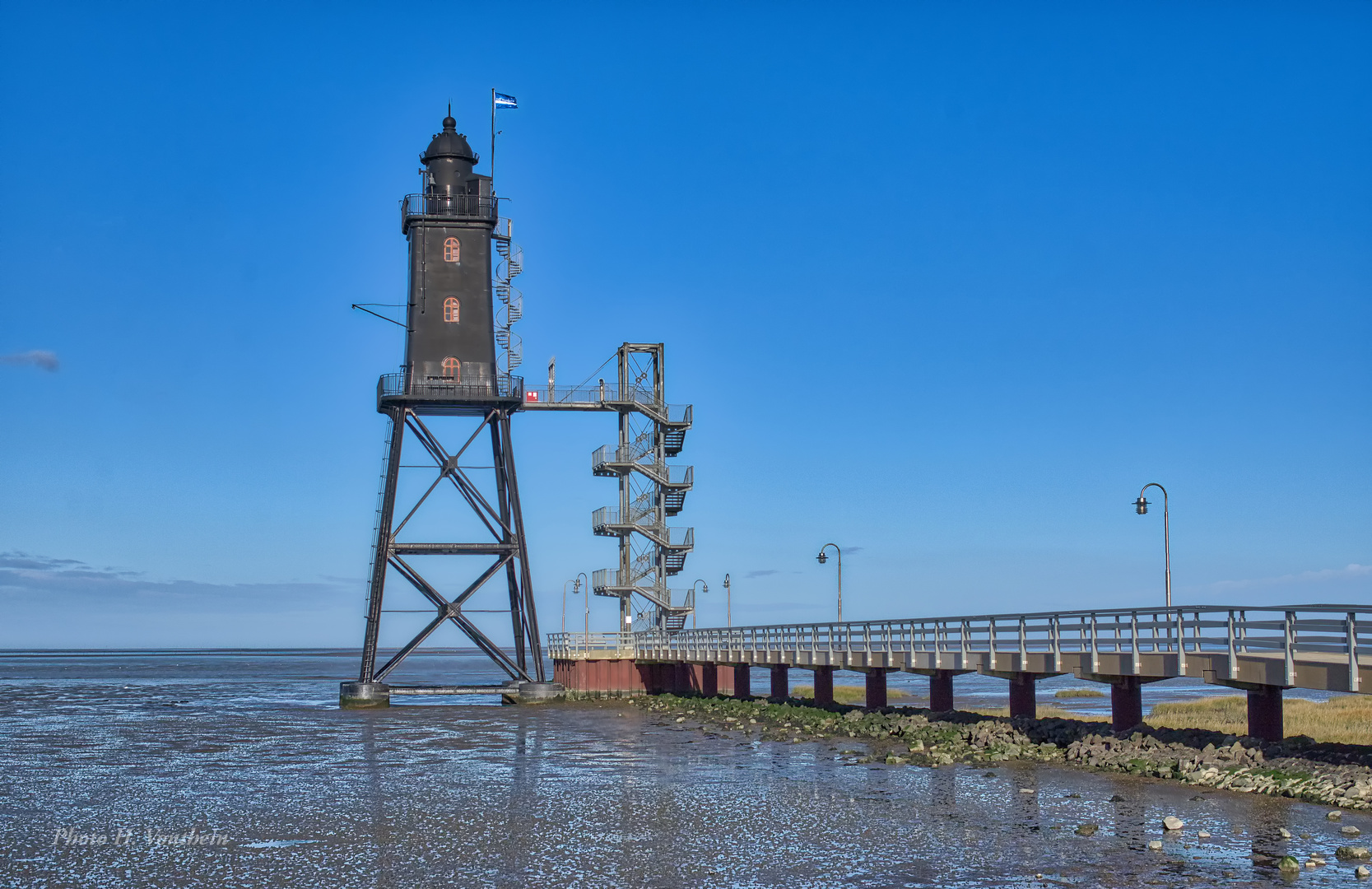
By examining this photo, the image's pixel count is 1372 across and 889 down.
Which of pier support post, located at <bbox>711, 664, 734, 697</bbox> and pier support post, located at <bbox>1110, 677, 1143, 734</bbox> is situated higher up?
pier support post, located at <bbox>1110, 677, 1143, 734</bbox>

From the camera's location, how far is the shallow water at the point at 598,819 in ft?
52.1

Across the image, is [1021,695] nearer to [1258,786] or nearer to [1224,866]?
[1258,786]

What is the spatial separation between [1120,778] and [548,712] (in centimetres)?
2591

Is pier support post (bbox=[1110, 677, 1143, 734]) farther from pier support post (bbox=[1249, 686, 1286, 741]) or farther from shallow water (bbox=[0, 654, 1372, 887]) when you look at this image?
pier support post (bbox=[1249, 686, 1286, 741])

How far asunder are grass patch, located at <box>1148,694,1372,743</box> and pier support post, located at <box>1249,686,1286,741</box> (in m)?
5.16

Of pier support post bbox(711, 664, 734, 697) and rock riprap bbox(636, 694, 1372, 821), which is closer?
rock riprap bbox(636, 694, 1372, 821)

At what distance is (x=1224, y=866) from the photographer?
15320 millimetres

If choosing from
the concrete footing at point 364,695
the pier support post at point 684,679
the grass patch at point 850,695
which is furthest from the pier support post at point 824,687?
the grass patch at point 850,695

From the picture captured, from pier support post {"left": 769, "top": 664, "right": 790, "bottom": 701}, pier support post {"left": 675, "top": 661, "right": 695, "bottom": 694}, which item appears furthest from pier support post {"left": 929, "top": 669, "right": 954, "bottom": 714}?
pier support post {"left": 675, "top": 661, "right": 695, "bottom": 694}

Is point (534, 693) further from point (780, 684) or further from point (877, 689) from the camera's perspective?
point (877, 689)

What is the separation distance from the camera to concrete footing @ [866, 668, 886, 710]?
127ft

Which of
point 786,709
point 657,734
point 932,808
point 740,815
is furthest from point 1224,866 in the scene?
point 786,709

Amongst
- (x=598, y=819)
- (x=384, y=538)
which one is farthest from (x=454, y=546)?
(x=598, y=819)

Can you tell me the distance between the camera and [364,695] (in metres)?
48.9
